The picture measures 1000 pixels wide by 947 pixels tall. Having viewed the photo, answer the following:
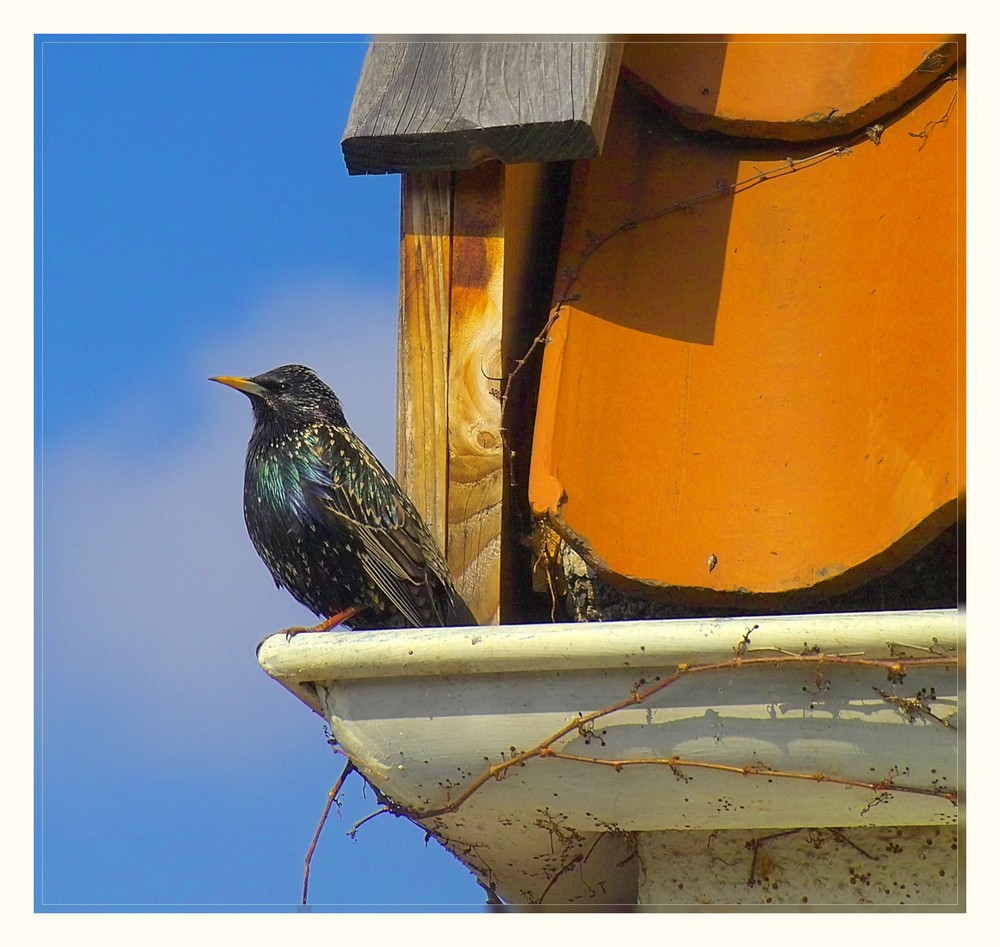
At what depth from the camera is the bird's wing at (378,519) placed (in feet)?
12.4

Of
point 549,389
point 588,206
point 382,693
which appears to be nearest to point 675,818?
point 382,693

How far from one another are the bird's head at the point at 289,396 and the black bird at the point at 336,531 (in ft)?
0.10

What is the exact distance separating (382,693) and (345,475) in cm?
144

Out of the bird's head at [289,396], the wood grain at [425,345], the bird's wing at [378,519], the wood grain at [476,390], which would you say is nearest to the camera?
the wood grain at [476,390]

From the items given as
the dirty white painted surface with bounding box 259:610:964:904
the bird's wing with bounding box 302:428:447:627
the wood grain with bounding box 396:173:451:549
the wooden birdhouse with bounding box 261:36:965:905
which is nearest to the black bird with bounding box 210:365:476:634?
the bird's wing with bounding box 302:428:447:627

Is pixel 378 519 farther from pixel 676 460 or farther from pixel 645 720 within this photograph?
pixel 645 720

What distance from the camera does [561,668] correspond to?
2.52 metres

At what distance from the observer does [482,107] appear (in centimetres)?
346

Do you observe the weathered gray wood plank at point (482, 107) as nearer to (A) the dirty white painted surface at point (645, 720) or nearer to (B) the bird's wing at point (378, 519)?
(B) the bird's wing at point (378, 519)

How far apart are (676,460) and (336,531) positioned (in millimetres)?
967

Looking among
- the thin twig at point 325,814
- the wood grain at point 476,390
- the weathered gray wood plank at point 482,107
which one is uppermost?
the weathered gray wood plank at point 482,107

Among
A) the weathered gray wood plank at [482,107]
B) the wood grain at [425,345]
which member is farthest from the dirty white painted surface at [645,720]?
the weathered gray wood plank at [482,107]

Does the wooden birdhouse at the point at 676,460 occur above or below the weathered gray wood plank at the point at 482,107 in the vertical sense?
below

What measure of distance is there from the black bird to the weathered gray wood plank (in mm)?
761
